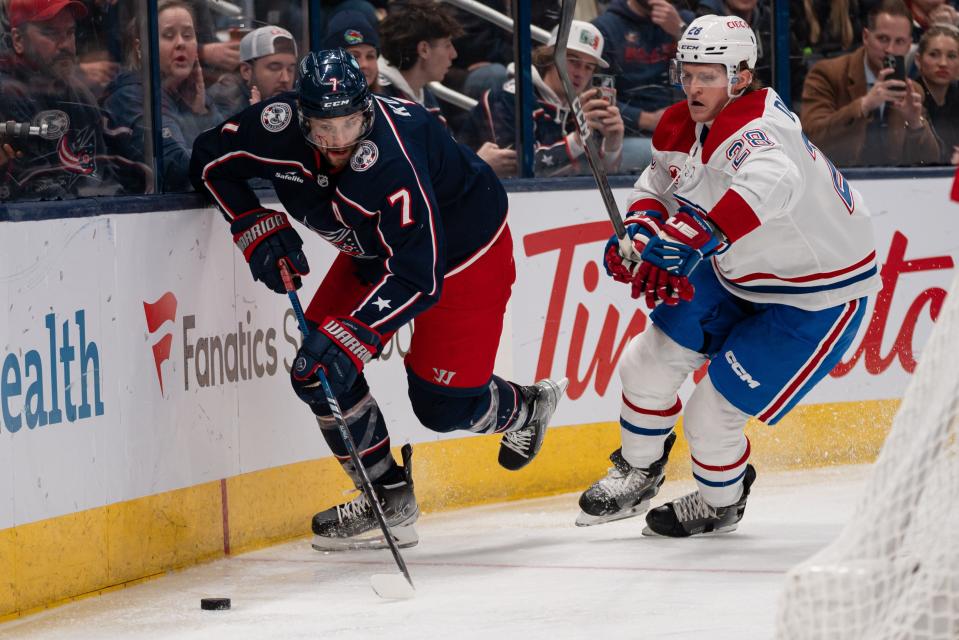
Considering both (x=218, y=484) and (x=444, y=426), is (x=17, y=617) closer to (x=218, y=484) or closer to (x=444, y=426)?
(x=218, y=484)

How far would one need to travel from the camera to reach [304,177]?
3.92 meters

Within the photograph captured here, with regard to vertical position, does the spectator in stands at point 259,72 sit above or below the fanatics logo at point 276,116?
below

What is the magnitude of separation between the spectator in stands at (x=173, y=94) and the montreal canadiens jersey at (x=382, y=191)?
17 centimetres

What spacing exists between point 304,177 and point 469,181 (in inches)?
17.3

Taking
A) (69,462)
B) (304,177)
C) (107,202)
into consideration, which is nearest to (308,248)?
(304,177)

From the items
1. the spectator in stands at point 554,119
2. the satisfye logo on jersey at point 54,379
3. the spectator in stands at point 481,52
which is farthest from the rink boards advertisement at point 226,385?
the spectator in stands at point 481,52

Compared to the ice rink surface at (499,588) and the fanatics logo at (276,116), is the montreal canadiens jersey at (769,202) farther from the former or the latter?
the fanatics logo at (276,116)

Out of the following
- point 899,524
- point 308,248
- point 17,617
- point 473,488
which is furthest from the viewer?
point 473,488

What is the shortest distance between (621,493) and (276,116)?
138cm

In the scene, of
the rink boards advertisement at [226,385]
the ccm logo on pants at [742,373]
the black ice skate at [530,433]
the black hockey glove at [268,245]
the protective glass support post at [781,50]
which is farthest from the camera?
the protective glass support post at [781,50]

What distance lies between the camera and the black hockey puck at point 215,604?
3551 mm

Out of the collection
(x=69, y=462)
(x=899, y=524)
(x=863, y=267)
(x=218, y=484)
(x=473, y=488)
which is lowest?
(x=473, y=488)

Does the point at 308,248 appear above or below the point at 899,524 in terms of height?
below

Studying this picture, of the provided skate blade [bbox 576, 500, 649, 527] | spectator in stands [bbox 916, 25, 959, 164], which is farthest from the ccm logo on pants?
spectator in stands [bbox 916, 25, 959, 164]
